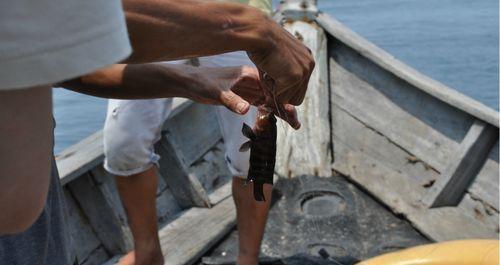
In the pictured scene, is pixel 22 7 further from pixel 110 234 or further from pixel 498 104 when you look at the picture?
pixel 498 104

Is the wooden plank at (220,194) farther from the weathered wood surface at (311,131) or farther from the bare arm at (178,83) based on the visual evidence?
the bare arm at (178,83)

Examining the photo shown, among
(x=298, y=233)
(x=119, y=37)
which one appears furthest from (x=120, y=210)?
(x=119, y=37)

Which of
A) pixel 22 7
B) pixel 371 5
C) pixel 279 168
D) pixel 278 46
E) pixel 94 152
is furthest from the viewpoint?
pixel 371 5

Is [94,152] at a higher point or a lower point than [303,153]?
higher

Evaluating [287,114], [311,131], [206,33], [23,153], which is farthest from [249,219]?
[23,153]

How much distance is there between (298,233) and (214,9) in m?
2.98

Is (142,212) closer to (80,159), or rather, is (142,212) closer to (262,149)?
(80,159)

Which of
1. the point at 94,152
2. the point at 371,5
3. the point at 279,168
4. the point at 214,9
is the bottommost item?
the point at 371,5

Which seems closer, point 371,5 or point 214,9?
point 214,9

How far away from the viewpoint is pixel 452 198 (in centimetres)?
435

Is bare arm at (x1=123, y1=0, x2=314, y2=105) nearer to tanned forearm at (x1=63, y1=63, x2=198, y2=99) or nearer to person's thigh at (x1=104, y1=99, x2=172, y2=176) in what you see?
tanned forearm at (x1=63, y1=63, x2=198, y2=99)

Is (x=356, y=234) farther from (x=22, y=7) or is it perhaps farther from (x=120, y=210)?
(x=22, y=7)

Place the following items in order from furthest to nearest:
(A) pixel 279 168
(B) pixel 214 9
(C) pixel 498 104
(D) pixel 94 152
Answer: (C) pixel 498 104
(A) pixel 279 168
(D) pixel 94 152
(B) pixel 214 9

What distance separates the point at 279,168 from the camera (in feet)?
16.3
